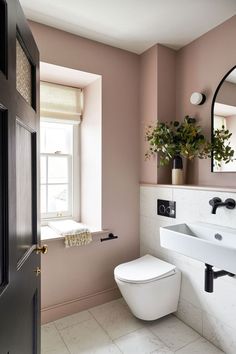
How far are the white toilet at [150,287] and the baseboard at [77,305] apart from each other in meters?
0.43

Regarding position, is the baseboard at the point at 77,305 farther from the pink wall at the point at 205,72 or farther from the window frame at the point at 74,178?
the pink wall at the point at 205,72

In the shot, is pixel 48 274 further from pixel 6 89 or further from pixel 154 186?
pixel 6 89

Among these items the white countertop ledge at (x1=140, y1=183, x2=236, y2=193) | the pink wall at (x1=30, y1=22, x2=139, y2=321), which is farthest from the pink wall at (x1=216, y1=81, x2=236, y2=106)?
the pink wall at (x1=30, y1=22, x2=139, y2=321)

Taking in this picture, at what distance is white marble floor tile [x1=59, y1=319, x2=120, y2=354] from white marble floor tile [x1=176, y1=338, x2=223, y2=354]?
493mm

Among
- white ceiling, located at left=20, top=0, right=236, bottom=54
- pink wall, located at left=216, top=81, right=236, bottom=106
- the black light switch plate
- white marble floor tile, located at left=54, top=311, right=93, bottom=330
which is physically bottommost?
white marble floor tile, located at left=54, top=311, right=93, bottom=330

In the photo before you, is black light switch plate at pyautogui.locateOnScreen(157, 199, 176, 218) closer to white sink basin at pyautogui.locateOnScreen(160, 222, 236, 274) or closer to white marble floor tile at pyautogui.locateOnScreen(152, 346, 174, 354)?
white sink basin at pyautogui.locateOnScreen(160, 222, 236, 274)

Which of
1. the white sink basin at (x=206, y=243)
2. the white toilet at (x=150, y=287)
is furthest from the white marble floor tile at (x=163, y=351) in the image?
the white sink basin at (x=206, y=243)

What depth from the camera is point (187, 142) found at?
1.96 m

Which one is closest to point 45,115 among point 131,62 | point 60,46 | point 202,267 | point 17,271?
point 60,46

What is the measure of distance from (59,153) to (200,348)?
2086 mm

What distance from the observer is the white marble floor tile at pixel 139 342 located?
1.65 metres

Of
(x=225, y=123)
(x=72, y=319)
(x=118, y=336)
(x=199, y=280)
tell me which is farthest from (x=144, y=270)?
(x=225, y=123)

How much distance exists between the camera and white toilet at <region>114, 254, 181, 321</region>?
1740mm

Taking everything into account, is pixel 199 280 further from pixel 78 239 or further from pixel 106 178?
pixel 106 178
